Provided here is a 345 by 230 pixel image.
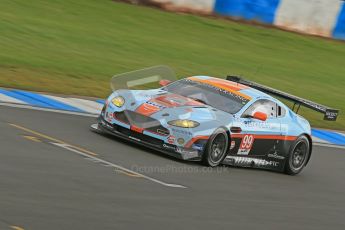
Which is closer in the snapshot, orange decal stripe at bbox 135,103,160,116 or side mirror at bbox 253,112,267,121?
orange decal stripe at bbox 135,103,160,116

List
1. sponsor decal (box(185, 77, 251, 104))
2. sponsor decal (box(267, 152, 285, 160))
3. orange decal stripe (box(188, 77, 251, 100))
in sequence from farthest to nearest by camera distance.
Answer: sponsor decal (box(267, 152, 285, 160))
orange decal stripe (box(188, 77, 251, 100))
sponsor decal (box(185, 77, 251, 104))

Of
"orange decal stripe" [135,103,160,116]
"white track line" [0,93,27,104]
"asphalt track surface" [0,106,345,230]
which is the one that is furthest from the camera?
"white track line" [0,93,27,104]

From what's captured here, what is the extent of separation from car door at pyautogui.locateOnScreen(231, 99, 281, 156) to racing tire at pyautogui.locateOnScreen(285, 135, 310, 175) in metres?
0.45

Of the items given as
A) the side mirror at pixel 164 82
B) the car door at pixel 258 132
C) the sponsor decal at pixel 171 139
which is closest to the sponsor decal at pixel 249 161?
the car door at pixel 258 132

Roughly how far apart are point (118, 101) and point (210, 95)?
1485 mm

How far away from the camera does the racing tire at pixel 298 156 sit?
1330cm

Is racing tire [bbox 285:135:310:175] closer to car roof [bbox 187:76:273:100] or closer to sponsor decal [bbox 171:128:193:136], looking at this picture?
car roof [bbox 187:76:273:100]

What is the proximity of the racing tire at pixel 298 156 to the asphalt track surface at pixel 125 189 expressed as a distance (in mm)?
171

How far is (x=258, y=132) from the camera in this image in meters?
12.6

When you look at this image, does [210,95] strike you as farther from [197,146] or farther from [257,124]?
[197,146]

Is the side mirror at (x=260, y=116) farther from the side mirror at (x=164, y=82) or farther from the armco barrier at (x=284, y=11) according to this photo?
the armco barrier at (x=284, y=11)

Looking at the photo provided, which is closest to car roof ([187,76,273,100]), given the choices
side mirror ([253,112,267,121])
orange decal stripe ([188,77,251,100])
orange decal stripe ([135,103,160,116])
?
orange decal stripe ([188,77,251,100])

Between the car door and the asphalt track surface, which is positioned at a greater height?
the car door

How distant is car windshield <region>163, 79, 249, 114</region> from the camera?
1249 centimetres
